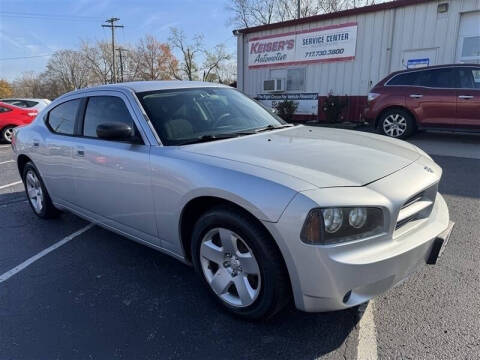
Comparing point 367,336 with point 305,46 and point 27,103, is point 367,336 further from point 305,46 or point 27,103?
point 27,103

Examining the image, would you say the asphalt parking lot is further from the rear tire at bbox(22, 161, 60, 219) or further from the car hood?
the car hood

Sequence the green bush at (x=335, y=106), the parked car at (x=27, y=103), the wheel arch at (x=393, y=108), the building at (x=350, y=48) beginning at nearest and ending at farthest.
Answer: the wheel arch at (x=393, y=108)
the building at (x=350, y=48)
the parked car at (x=27, y=103)
the green bush at (x=335, y=106)

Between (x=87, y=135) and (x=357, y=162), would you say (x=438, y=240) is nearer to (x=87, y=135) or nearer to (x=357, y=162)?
(x=357, y=162)

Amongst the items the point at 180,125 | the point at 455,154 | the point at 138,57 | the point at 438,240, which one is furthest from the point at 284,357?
the point at 138,57

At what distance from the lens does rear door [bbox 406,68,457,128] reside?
8031 millimetres

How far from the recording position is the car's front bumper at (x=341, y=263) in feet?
6.13

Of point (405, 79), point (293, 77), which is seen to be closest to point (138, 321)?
point (405, 79)

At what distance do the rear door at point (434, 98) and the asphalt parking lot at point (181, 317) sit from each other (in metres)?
5.45

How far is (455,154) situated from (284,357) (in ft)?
22.3

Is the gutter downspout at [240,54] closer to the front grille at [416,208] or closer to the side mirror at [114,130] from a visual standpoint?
the side mirror at [114,130]

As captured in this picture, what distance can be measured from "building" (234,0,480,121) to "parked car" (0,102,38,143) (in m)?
8.57

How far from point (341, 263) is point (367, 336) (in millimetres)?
698

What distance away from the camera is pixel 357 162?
236cm

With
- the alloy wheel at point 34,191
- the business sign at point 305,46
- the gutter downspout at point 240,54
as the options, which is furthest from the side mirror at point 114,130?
the gutter downspout at point 240,54
